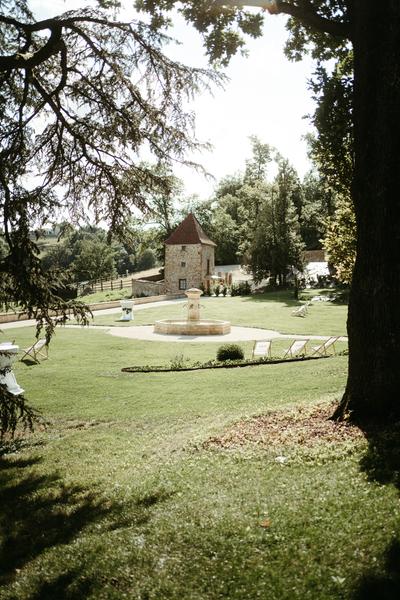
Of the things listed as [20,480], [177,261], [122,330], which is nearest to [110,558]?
[20,480]

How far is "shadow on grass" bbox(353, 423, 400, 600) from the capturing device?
11.1 feet

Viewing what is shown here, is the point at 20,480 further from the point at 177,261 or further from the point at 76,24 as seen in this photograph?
the point at 177,261

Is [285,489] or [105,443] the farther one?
[105,443]

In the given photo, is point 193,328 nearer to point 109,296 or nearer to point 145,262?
point 109,296

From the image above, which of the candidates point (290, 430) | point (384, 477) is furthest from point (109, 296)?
point (384, 477)

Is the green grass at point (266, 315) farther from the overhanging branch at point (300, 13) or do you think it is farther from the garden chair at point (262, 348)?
the overhanging branch at point (300, 13)

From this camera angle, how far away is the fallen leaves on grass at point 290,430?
673 cm

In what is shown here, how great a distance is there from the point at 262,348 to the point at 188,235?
37551mm

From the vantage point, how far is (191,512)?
4.88 metres

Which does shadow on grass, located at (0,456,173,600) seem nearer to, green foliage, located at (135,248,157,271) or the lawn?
the lawn

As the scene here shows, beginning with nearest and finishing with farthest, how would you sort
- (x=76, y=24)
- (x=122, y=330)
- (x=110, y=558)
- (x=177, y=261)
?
(x=110, y=558) < (x=76, y=24) < (x=122, y=330) < (x=177, y=261)

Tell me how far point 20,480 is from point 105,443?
2.02 m

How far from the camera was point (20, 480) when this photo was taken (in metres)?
6.94

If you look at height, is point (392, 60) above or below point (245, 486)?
above
